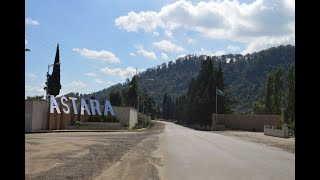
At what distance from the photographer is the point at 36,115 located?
51.4m

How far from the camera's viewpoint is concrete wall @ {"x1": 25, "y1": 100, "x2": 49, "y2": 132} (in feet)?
161

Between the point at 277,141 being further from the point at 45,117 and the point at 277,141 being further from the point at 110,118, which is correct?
the point at 110,118

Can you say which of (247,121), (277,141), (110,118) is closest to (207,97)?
(247,121)

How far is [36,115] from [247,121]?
43.8 m

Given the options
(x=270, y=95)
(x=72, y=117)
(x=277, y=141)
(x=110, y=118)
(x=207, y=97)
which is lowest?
(x=277, y=141)

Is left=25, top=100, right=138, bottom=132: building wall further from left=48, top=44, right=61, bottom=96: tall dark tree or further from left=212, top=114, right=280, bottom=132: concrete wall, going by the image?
left=212, top=114, right=280, bottom=132: concrete wall

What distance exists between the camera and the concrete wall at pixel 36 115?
48.9m

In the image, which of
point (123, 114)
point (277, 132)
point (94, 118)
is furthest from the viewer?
point (123, 114)

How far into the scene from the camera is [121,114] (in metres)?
72.1

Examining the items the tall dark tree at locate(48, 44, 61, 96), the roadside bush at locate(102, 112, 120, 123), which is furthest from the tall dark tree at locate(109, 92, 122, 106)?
the roadside bush at locate(102, 112, 120, 123)

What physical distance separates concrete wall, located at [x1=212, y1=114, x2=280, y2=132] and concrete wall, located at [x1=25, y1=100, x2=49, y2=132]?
3936 cm
